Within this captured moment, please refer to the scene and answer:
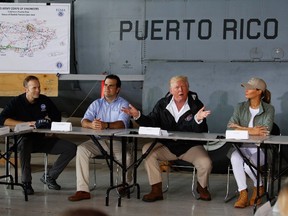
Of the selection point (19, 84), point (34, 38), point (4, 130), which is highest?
point (34, 38)

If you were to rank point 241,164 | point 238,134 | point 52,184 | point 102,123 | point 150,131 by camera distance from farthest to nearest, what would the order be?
point 52,184 → point 102,123 → point 241,164 → point 150,131 → point 238,134

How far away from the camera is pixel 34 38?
7.57m

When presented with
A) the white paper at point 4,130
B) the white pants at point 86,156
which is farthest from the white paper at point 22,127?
the white pants at point 86,156

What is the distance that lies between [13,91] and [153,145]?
299 centimetres

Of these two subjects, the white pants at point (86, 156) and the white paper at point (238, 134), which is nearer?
the white paper at point (238, 134)

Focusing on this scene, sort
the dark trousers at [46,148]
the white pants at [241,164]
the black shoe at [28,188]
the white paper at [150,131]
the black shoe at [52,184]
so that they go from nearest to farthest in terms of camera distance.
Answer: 1. the white paper at [150,131]
2. the white pants at [241,164]
3. the black shoe at [28,188]
4. the dark trousers at [46,148]
5. the black shoe at [52,184]

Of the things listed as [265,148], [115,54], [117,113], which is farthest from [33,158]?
[265,148]

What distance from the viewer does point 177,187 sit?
6.03 metres

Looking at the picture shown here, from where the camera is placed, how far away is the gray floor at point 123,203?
4875mm

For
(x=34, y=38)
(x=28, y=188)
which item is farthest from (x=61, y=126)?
(x=34, y=38)

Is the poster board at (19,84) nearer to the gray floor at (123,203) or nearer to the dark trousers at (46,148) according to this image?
the gray floor at (123,203)

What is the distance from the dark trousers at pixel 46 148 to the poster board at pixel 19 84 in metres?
1.67

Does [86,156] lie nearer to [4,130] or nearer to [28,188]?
[28,188]

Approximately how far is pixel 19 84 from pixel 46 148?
1.99 meters
